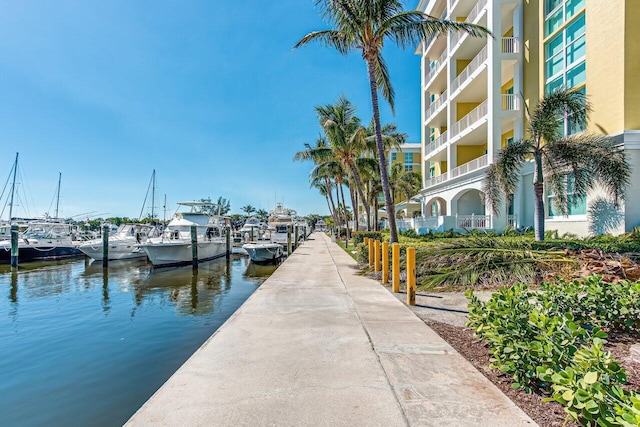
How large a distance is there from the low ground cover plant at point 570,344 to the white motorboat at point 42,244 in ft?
106

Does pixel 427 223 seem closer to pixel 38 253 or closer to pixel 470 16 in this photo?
pixel 470 16

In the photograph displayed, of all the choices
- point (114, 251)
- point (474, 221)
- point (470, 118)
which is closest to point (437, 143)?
point (470, 118)

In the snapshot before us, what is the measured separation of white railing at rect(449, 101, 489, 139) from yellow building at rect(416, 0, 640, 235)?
2.4 inches

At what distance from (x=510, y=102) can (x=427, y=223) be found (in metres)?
9.35

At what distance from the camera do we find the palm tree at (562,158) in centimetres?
1065

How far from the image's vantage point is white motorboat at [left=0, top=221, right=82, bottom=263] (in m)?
25.0

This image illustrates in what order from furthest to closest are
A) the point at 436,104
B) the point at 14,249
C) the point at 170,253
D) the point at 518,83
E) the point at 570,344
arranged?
the point at 436,104 → the point at 170,253 → the point at 14,249 → the point at 518,83 → the point at 570,344

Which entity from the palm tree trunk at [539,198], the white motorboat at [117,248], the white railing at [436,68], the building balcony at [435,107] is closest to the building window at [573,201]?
the palm tree trunk at [539,198]

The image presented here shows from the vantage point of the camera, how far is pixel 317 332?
6.07 m

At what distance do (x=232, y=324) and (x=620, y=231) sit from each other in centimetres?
1357

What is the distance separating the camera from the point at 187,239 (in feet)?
81.1

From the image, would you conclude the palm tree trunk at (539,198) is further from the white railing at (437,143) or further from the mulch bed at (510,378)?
the white railing at (437,143)

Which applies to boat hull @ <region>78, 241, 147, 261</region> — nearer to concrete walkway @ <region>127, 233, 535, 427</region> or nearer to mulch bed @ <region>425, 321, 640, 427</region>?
concrete walkway @ <region>127, 233, 535, 427</region>

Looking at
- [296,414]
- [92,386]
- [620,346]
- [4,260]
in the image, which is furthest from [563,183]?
[4,260]
